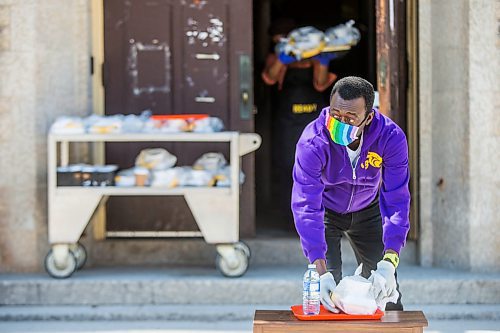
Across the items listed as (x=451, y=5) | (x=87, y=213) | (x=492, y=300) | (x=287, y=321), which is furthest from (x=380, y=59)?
(x=287, y=321)

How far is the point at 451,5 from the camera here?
7.50 metres

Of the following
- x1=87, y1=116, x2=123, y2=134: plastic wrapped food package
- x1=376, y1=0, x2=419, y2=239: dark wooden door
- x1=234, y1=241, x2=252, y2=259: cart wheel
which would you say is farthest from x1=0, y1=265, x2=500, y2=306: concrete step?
x1=87, y1=116, x2=123, y2=134: plastic wrapped food package

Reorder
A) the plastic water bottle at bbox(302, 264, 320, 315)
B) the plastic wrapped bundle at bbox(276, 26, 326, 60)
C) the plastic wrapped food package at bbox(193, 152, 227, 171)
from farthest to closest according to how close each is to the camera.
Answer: the plastic wrapped bundle at bbox(276, 26, 326, 60)
the plastic wrapped food package at bbox(193, 152, 227, 171)
the plastic water bottle at bbox(302, 264, 320, 315)

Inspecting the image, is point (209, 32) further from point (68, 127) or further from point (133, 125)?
point (68, 127)

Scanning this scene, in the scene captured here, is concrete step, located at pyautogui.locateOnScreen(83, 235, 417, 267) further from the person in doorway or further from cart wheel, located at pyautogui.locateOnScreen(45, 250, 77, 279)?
the person in doorway

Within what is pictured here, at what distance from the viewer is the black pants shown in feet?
16.8

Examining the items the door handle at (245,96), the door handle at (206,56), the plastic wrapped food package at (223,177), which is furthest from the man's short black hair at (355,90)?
the door handle at (206,56)

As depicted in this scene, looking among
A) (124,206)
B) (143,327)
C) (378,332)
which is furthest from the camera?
(124,206)

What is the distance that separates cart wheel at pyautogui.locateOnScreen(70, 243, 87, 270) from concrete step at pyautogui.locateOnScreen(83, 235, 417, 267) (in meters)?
0.26

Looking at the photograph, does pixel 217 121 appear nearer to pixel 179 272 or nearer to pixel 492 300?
pixel 179 272

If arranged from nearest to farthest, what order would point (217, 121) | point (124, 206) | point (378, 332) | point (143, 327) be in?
point (378, 332) → point (143, 327) → point (217, 121) → point (124, 206)

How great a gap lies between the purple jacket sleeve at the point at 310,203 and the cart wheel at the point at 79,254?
301 cm

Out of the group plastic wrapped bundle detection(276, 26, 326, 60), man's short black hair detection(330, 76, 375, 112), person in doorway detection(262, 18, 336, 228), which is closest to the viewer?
man's short black hair detection(330, 76, 375, 112)

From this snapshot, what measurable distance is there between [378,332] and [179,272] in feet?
11.0
